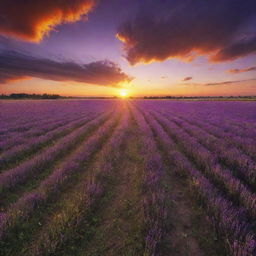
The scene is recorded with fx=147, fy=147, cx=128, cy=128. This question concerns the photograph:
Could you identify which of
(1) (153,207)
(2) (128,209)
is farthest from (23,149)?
(1) (153,207)

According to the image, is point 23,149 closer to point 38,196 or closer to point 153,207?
point 38,196

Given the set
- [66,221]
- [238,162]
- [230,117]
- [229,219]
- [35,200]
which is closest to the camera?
[229,219]

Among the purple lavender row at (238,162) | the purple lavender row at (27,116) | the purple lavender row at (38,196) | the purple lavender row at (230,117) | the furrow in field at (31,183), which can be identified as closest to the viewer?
the purple lavender row at (38,196)

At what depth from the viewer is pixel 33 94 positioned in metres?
114

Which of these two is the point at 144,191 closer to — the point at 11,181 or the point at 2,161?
the point at 11,181

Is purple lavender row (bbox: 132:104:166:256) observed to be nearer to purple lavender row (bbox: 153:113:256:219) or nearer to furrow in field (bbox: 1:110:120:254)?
purple lavender row (bbox: 153:113:256:219)

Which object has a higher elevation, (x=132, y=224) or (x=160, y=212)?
(x=160, y=212)

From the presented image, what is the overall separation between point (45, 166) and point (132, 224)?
398 cm

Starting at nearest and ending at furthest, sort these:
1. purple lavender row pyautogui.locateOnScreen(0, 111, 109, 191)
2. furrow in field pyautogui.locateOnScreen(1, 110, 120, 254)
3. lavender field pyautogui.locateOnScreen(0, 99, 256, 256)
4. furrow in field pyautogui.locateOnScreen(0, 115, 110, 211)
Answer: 1. lavender field pyautogui.locateOnScreen(0, 99, 256, 256)
2. furrow in field pyautogui.locateOnScreen(1, 110, 120, 254)
3. furrow in field pyautogui.locateOnScreen(0, 115, 110, 211)
4. purple lavender row pyautogui.locateOnScreen(0, 111, 109, 191)

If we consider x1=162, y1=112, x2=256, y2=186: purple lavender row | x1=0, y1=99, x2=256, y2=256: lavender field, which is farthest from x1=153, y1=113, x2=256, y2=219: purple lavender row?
x1=162, y1=112, x2=256, y2=186: purple lavender row

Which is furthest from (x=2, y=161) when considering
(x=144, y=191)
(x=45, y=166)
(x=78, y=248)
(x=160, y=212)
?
(x=160, y=212)

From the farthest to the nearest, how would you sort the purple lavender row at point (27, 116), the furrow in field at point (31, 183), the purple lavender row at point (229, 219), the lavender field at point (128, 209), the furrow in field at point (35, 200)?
the purple lavender row at point (27, 116)
the furrow in field at point (31, 183)
the furrow in field at point (35, 200)
the lavender field at point (128, 209)
the purple lavender row at point (229, 219)

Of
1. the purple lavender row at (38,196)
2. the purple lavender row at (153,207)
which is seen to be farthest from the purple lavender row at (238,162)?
the purple lavender row at (38,196)

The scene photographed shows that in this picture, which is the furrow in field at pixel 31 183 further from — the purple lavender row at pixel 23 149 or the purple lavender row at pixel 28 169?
the purple lavender row at pixel 23 149
